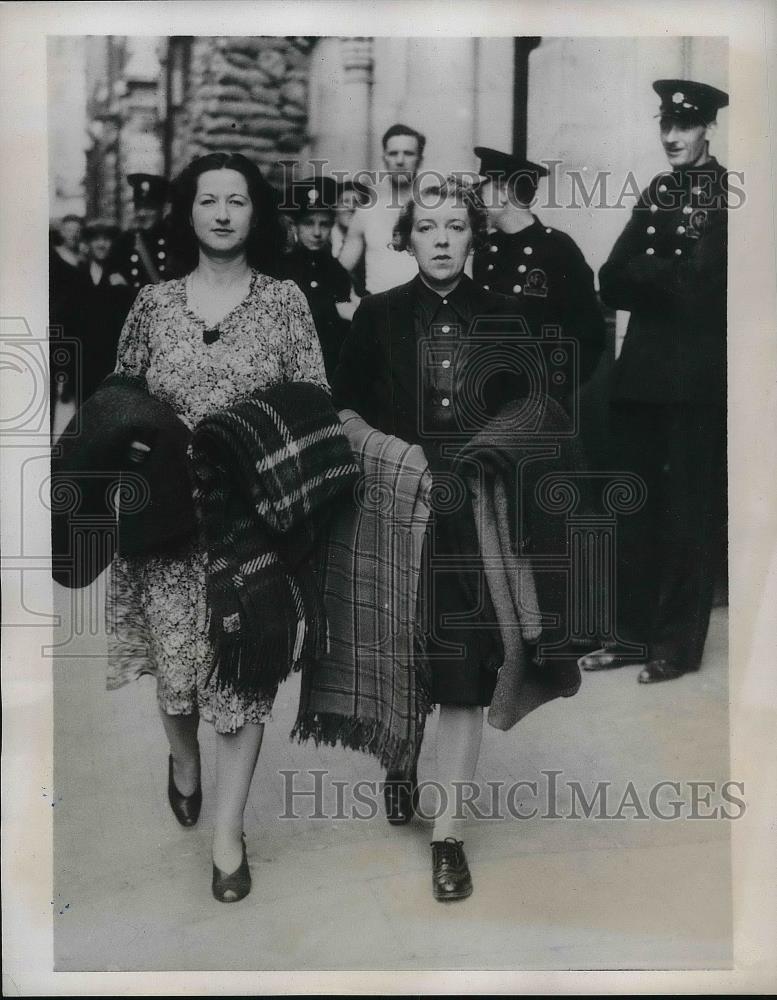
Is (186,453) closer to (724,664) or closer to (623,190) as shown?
(623,190)

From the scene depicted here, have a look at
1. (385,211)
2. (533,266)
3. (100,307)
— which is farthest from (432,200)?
(100,307)

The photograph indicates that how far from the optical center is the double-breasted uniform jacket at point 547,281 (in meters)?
2.44

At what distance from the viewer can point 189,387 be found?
2.39 metres

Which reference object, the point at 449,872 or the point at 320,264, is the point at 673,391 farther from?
the point at 449,872

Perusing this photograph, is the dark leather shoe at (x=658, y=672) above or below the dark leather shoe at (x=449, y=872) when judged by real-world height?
above

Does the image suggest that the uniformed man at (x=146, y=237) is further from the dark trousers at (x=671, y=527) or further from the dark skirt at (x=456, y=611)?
the dark trousers at (x=671, y=527)

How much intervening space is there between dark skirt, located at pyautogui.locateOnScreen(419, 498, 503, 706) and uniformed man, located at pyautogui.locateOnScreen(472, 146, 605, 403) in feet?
1.35

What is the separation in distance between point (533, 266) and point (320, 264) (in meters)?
0.50

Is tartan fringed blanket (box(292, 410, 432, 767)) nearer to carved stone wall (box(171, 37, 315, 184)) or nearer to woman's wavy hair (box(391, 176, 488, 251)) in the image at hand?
woman's wavy hair (box(391, 176, 488, 251))

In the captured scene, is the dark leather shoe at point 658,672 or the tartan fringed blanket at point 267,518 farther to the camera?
the dark leather shoe at point 658,672

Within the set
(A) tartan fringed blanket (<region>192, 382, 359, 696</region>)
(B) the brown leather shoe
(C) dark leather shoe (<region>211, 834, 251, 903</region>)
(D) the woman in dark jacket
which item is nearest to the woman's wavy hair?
(D) the woman in dark jacket

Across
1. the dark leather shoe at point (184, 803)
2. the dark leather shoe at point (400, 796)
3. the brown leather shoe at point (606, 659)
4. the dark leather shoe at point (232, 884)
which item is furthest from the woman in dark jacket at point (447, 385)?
the dark leather shoe at point (184, 803)

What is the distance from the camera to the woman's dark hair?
95.3 inches

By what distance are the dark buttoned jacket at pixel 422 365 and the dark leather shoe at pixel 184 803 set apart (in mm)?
953
